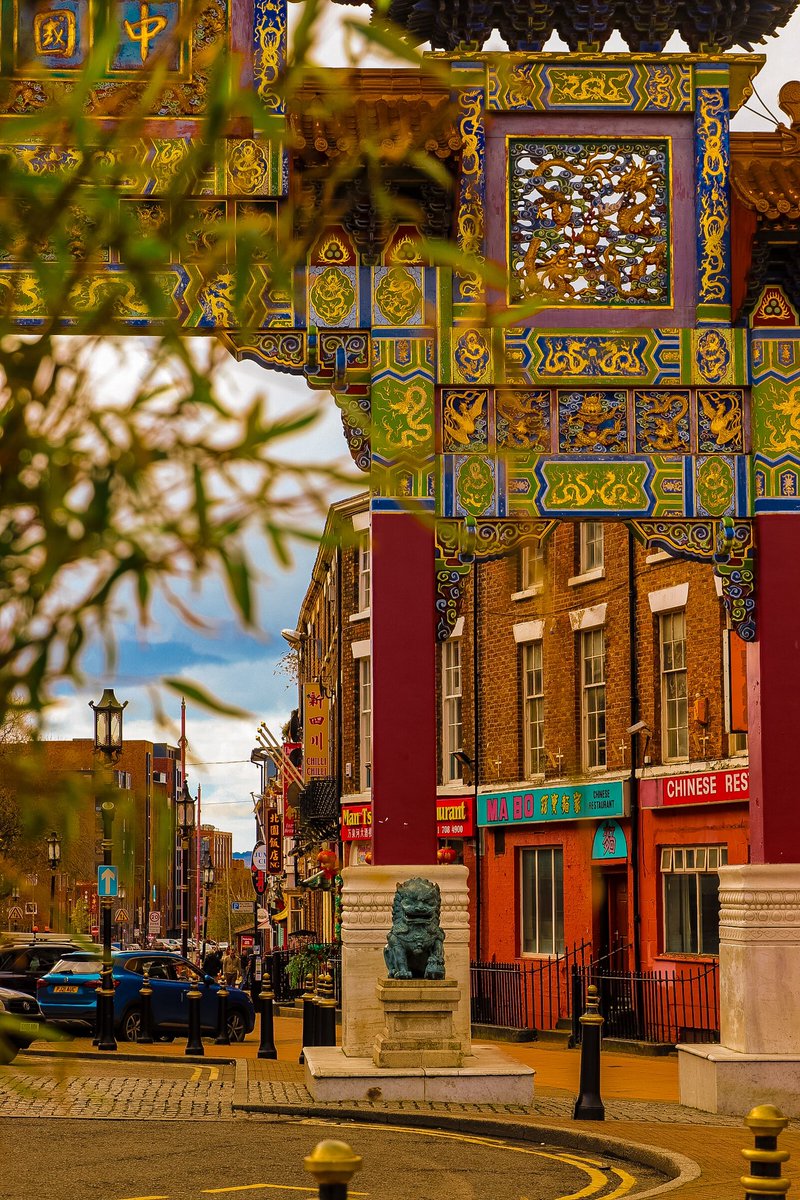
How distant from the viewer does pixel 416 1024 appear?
592 inches

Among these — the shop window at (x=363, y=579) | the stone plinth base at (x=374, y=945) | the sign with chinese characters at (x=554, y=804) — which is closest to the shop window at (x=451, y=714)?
the sign with chinese characters at (x=554, y=804)

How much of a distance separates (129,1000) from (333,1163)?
2331 cm

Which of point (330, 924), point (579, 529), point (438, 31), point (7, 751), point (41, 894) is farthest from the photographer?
point (41, 894)

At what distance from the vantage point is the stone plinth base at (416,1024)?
1498cm

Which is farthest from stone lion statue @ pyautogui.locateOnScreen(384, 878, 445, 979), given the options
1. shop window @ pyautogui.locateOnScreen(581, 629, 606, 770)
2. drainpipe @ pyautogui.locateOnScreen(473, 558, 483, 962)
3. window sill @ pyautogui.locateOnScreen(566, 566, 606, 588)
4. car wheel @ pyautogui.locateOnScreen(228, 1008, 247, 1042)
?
drainpipe @ pyautogui.locateOnScreen(473, 558, 483, 962)

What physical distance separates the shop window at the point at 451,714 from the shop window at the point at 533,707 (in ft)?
9.51

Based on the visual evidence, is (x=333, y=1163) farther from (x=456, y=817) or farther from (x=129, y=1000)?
(x=456, y=817)

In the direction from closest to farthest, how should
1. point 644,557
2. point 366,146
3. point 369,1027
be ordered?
1. point 366,146
2. point 369,1027
3. point 644,557

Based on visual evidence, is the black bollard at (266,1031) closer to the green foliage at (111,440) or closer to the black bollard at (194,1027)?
the black bollard at (194,1027)

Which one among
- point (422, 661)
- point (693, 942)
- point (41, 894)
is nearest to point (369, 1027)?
point (422, 661)

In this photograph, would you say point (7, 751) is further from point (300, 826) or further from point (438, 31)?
point (300, 826)

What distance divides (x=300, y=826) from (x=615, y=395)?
113ft

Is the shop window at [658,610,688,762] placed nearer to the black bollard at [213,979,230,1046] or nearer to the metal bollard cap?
the black bollard at [213,979,230,1046]

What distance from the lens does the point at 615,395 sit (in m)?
16.1
